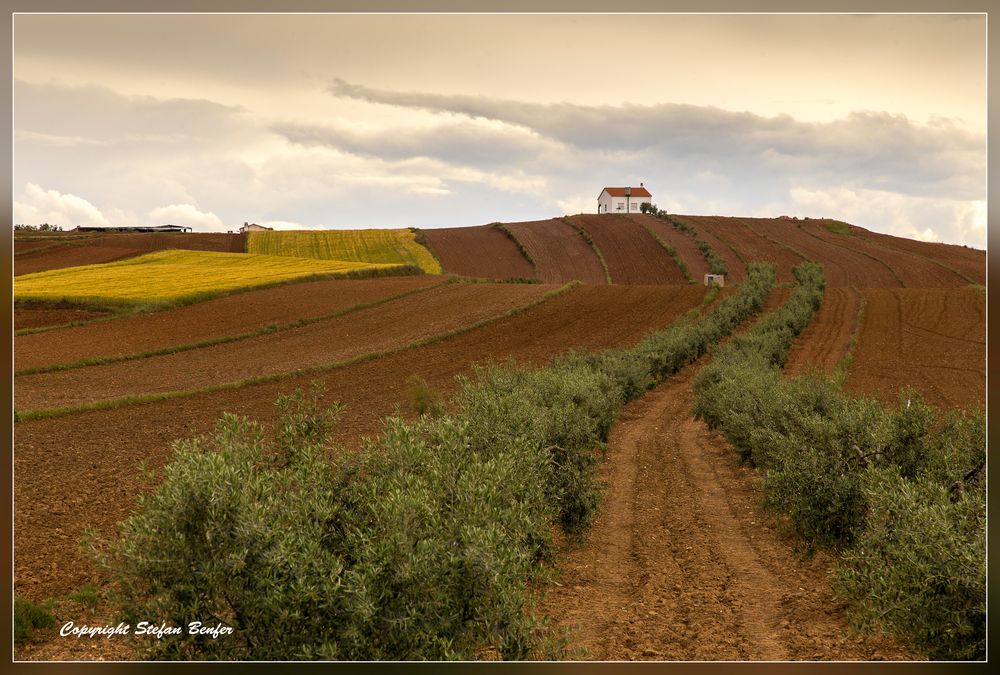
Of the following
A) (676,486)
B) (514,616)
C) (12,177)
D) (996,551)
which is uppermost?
(12,177)

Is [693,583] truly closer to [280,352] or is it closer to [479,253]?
[280,352]

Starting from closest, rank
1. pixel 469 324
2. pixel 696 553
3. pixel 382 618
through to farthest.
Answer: pixel 382 618 → pixel 696 553 → pixel 469 324

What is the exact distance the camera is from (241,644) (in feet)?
21.9

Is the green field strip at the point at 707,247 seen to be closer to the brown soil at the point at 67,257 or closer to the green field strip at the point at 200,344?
the green field strip at the point at 200,344

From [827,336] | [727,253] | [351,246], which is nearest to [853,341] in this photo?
[827,336]

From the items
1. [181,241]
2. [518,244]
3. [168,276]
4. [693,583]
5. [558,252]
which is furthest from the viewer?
[518,244]

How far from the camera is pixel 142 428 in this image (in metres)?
25.5

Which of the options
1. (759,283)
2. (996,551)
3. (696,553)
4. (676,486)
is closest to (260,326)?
(676,486)

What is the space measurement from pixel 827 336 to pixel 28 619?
190 ft

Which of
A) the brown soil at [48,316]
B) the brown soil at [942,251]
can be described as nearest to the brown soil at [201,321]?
the brown soil at [48,316]

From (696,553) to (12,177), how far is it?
1477 centimetres

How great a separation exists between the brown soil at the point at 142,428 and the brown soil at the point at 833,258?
41.5 meters

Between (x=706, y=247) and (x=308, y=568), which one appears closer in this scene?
(x=308, y=568)

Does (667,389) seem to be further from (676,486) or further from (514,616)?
(514,616)
